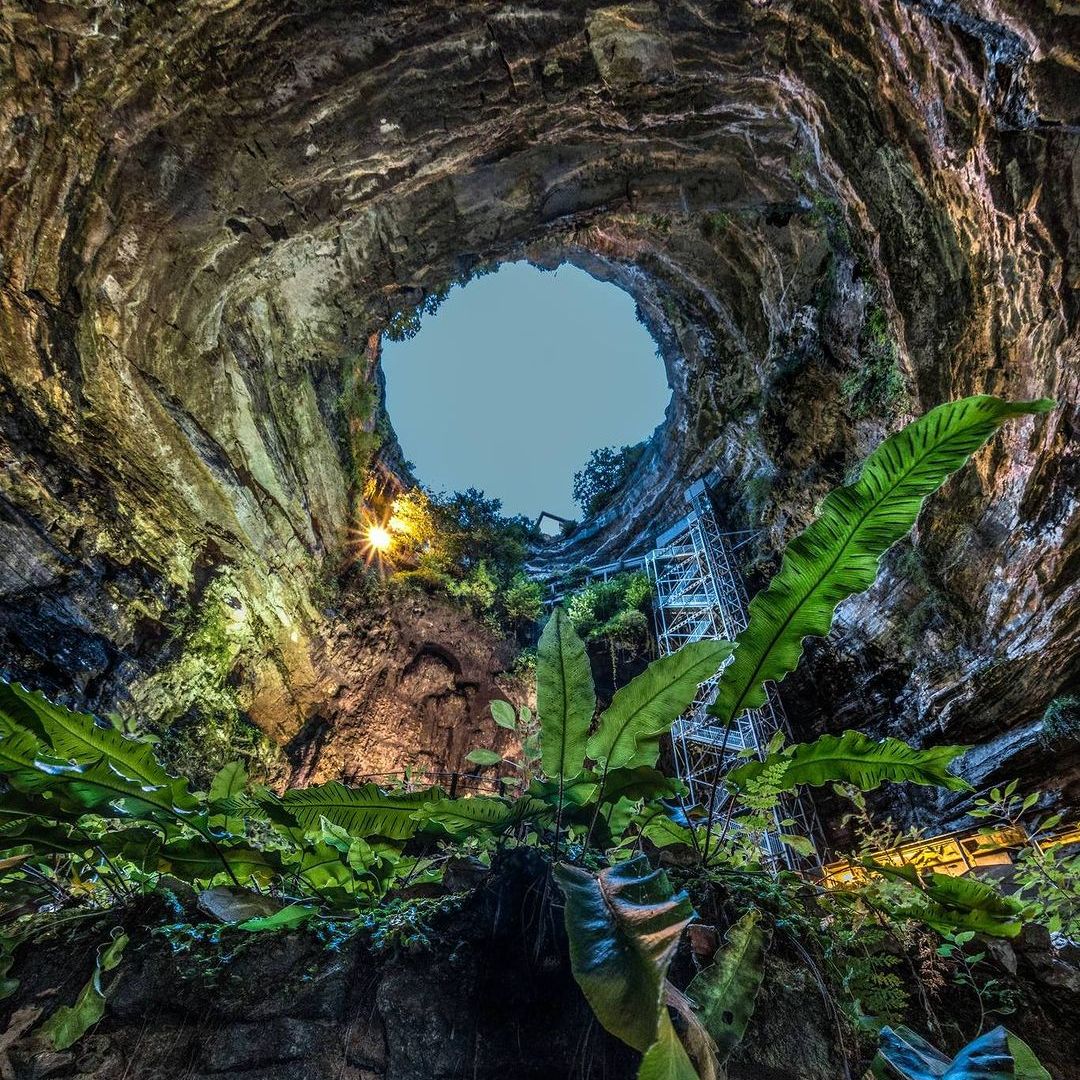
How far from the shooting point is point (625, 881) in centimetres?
130

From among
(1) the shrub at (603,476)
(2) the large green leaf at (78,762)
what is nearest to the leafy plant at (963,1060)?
(2) the large green leaf at (78,762)

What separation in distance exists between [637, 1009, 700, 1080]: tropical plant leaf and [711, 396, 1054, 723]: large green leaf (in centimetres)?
105

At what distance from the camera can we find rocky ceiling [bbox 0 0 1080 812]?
401 cm

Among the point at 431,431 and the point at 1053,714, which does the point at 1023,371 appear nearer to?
the point at 1053,714

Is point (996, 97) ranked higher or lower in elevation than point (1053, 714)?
higher

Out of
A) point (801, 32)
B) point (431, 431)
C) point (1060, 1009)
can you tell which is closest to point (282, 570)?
point (1060, 1009)

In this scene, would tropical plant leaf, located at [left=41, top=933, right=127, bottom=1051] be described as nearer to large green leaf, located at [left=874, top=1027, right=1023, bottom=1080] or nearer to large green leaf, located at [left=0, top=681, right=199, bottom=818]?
large green leaf, located at [left=0, top=681, right=199, bottom=818]

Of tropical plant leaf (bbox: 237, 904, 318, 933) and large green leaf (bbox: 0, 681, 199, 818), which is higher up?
large green leaf (bbox: 0, 681, 199, 818)

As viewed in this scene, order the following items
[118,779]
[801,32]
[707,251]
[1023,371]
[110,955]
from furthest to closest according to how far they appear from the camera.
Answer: [707,251] → [801,32] → [1023,371] → [118,779] → [110,955]

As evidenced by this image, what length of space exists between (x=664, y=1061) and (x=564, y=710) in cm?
104

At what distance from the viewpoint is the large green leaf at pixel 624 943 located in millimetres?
963

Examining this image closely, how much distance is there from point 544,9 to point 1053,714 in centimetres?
890

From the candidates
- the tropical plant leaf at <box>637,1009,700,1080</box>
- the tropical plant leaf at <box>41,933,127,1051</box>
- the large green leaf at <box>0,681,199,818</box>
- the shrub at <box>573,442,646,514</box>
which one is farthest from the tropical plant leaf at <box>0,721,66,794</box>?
the shrub at <box>573,442,646,514</box>

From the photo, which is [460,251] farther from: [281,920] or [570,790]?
[281,920]
